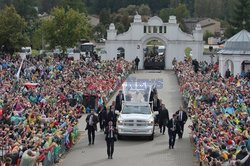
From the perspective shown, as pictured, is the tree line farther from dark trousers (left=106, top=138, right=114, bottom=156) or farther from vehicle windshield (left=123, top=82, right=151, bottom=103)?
dark trousers (left=106, top=138, right=114, bottom=156)

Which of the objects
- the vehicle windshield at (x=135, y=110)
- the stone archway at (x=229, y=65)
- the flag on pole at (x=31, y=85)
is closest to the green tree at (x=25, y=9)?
the stone archway at (x=229, y=65)

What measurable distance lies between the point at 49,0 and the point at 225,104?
13489cm

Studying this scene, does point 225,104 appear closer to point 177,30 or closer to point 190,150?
point 190,150

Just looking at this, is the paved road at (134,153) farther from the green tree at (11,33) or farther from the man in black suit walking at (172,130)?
the green tree at (11,33)

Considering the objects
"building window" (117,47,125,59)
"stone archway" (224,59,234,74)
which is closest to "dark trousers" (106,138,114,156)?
"stone archway" (224,59,234,74)

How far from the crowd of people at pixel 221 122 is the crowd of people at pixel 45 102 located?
4958 millimetres

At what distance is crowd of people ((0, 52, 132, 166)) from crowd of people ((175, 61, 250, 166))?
4.96 m

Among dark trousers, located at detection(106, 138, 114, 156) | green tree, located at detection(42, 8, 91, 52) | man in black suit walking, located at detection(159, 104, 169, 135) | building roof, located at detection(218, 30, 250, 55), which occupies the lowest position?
dark trousers, located at detection(106, 138, 114, 156)

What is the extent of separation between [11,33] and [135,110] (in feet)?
114

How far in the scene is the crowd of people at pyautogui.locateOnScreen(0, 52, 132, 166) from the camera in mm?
18016

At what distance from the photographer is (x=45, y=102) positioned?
92.4ft

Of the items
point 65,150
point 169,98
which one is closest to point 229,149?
point 65,150

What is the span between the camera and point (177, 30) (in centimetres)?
5872

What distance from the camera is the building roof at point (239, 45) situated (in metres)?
42.8
